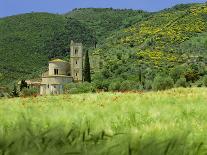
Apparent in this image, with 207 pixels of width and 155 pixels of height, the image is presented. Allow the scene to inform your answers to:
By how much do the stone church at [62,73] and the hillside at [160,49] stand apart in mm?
5758

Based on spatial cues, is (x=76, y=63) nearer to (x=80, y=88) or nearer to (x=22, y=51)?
(x=80, y=88)

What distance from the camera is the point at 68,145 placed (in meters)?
3.51

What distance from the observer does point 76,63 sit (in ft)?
395

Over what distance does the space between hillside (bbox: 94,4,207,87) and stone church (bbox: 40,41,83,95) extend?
576cm

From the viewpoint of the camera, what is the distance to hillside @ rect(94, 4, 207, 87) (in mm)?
102625

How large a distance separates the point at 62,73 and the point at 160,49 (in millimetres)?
30327

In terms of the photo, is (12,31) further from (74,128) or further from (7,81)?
(74,128)

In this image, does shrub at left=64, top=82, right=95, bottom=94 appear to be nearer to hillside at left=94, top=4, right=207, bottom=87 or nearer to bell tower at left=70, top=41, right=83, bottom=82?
hillside at left=94, top=4, right=207, bottom=87

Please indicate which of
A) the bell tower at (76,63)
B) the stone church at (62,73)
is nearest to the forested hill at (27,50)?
the bell tower at (76,63)

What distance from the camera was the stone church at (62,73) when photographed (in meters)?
107

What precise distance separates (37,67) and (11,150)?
161010 millimetres

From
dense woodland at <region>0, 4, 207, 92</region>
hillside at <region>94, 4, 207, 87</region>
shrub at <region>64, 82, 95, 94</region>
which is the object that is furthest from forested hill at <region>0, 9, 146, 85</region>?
shrub at <region>64, 82, 95, 94</region>

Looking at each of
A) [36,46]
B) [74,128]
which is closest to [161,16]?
[36,46]

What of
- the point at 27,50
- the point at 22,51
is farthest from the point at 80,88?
the point at 27,50
